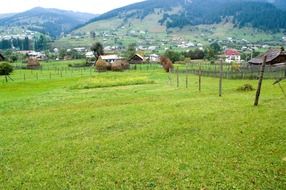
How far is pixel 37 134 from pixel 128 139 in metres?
5.46

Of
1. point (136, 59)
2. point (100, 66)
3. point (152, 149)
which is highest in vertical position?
point (152, 149)

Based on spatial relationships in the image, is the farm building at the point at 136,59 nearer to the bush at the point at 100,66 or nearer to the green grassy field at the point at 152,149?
the bush at the point at 100,66

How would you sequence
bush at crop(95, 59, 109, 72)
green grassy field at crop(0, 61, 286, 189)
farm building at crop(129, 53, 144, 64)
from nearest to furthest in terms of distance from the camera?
green grassy field at crop(0, 61, 286, 189) → bush at crop(95, 59, 109, 72) → farm building at crop(129, 53, 144, 64)

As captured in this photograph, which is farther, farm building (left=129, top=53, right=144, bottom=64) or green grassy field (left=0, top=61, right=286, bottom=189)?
farm building (left=129, top=53, right=144, bottom=64)

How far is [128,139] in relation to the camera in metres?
15.7

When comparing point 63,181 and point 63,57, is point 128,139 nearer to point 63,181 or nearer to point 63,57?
point 63,181

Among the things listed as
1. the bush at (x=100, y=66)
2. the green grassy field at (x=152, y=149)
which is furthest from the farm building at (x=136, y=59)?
the green grassy field at (x=152, y=149)

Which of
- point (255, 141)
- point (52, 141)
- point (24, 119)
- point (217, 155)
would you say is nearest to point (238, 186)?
point (217, 155)

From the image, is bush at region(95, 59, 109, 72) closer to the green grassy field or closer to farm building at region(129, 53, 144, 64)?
farm building at region(129, 53, 144, 64)

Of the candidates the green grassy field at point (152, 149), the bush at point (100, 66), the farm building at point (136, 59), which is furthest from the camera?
the farm building at point (136, 59)

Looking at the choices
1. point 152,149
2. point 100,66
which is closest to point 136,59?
point 100,66

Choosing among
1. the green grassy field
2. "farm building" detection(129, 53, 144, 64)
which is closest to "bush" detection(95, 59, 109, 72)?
"farm building" detection(129, 53, 144, 64)

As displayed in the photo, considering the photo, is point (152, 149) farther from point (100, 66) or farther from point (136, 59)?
point (136, 59)

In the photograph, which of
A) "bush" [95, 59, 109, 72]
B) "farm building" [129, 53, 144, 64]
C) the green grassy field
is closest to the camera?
the green grassy field
